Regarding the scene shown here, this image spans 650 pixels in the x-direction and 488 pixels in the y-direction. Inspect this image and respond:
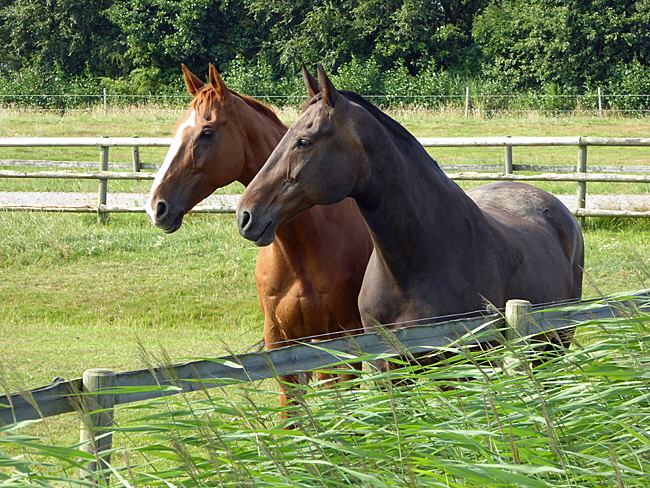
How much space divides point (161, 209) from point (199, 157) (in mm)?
345

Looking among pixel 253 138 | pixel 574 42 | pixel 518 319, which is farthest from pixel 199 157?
pixel 574 42

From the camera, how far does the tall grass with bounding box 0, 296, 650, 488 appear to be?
1671mm

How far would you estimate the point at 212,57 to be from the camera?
3338cm

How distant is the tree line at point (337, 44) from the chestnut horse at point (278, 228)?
84.1ft

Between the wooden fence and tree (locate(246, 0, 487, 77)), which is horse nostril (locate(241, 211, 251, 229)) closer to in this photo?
the wooden fence

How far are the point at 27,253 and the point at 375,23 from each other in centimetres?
2555

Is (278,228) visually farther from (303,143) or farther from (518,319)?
(518,319)

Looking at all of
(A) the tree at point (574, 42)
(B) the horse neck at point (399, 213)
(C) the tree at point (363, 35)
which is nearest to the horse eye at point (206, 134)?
(B) the horse neck at point (399, 213)

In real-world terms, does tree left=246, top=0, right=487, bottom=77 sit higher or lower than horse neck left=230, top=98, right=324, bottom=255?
higher

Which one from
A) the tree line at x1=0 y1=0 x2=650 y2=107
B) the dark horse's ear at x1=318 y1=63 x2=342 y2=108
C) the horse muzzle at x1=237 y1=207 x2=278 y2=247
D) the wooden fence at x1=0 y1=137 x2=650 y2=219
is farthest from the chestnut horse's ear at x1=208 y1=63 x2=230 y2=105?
the tree line at x1=0 y1=0 x2=650 y2=107

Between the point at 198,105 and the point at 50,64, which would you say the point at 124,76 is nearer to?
the point at 50,64

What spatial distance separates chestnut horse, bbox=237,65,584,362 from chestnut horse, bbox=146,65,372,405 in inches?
14.8

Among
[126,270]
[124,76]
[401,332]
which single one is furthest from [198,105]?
[124,76]

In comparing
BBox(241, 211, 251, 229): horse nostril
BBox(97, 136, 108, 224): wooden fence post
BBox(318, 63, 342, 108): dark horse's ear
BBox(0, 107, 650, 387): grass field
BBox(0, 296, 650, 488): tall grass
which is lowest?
BBox(0, 107, 650, 387): grass field
